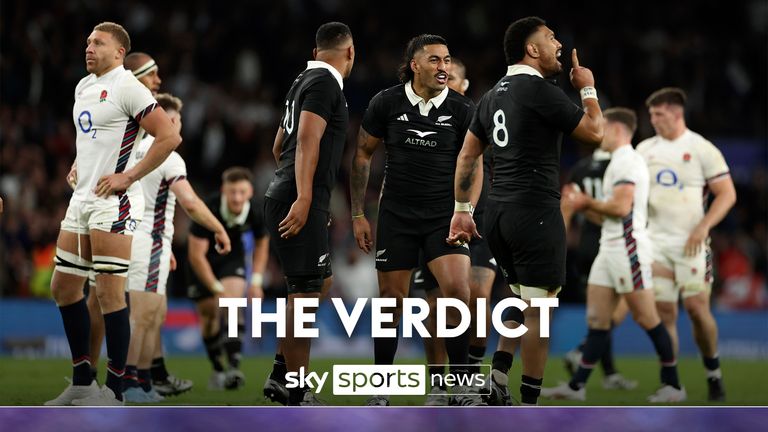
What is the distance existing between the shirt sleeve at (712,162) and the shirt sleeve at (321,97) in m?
4.35

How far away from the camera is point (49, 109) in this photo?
56.2 ft

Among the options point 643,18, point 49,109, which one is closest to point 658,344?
point 49,109

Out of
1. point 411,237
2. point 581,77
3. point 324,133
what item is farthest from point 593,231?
point 324,133

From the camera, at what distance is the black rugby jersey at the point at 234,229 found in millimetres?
10531

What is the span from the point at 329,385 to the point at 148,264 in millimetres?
1784

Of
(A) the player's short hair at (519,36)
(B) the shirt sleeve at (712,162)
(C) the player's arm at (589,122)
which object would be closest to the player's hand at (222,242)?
(A) the player's short hair at (519,36)

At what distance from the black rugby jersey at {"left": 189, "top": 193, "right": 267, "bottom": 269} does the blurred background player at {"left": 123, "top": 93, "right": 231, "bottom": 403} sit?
1.23m

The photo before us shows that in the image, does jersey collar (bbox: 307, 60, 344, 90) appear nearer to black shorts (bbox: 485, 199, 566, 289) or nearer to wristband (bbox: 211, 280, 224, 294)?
black shorts (bbox: 485, 199, 566, 289)

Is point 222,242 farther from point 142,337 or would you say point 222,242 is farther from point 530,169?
point 530,169

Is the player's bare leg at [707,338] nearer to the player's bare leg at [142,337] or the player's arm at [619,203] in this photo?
the player's arm at [619,203]

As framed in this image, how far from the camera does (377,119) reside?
7.83 metres

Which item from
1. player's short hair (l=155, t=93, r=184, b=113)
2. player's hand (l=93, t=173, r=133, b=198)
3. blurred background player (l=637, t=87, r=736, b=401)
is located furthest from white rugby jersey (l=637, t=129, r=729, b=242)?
player's hand (l=93, t=173, r=133, b=198)

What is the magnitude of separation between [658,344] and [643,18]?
1439 centimetres

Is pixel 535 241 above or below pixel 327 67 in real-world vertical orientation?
below
